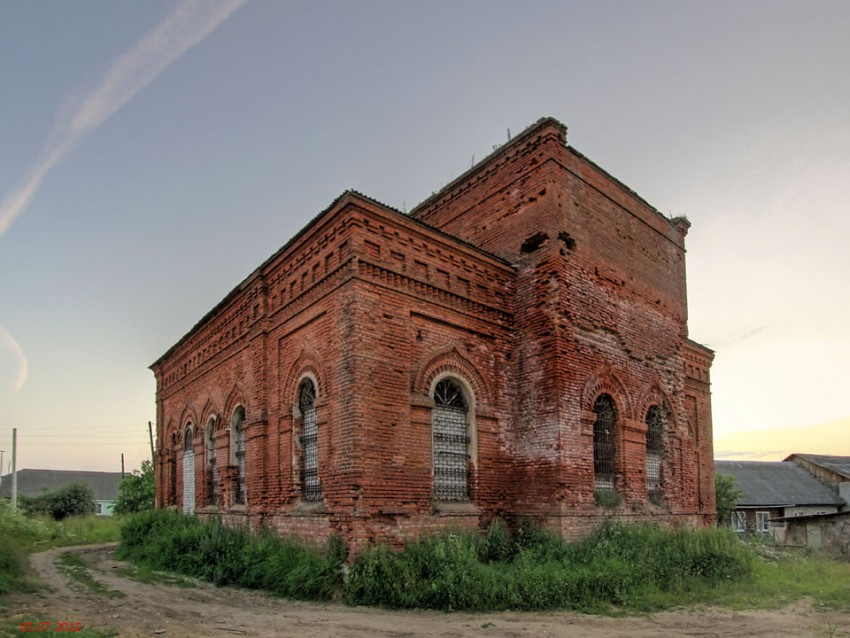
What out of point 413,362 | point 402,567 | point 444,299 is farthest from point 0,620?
point 444,299

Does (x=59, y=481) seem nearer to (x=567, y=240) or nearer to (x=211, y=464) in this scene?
(x=211, y=464)

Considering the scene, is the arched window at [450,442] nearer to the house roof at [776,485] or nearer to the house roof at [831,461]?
the house roof at [776,485]

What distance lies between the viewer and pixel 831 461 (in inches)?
1631

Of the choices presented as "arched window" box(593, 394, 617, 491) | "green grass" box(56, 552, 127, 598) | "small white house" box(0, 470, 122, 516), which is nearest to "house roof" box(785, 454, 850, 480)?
"arched window" box(593, 394, 617, 491)

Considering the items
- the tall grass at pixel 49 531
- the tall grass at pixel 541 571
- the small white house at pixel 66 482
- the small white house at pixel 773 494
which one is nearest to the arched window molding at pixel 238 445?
the tall grass at pixel 49 531

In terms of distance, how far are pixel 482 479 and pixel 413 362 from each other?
2654 millimetres

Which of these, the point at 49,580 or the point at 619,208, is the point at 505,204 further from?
the point at 49,580

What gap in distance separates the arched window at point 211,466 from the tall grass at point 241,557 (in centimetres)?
76

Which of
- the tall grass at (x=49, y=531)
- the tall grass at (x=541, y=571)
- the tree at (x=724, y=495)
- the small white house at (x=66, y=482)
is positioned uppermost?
the tall grass at (x=541, y=571)

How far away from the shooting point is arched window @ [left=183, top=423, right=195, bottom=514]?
20025mm

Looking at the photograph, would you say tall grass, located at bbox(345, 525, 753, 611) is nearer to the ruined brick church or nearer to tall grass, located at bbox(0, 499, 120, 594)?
the ruined brick church

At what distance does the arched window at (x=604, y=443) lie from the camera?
521 inches

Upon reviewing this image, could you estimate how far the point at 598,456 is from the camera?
13305 mm
